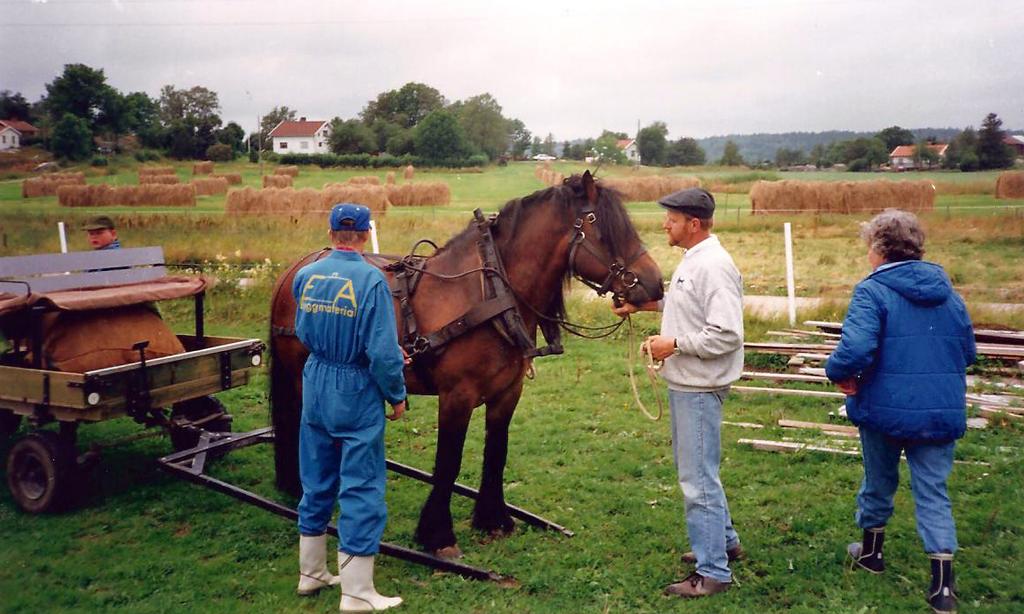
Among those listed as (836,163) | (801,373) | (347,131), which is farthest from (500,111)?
(801,373)

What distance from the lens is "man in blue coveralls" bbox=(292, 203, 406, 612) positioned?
142 inches

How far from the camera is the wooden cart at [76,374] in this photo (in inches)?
196

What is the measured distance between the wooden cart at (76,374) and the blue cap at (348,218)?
2.18 metres

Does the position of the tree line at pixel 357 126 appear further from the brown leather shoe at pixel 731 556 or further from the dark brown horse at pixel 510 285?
the brown leather shoe at pixel 731 556

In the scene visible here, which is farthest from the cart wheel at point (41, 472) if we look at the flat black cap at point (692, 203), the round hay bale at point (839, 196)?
the round hay bale at point (839, 196)

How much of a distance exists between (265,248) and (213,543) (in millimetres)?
11022

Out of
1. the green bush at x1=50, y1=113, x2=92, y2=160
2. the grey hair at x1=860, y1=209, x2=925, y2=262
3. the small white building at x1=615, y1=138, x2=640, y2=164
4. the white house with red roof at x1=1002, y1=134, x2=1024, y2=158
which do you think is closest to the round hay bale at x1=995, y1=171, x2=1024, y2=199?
the white house with red roof at x1=1002, y1=134, x2=1024, y2=158

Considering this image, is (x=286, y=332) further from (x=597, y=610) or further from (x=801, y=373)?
(x=801, y=373)

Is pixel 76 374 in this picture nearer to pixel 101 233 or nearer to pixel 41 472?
pixel 41 472

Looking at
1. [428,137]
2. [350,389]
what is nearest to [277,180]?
[428,137]

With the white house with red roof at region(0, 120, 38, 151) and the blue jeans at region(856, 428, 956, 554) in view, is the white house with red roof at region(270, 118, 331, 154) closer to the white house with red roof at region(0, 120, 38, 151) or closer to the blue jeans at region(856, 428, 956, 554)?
the white house with red roof at region(0, 120, 38, 151)

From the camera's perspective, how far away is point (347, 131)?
15.2m

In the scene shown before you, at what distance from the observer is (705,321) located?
3672 millimetres

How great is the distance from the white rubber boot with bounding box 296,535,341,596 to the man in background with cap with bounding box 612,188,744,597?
6.32ft
